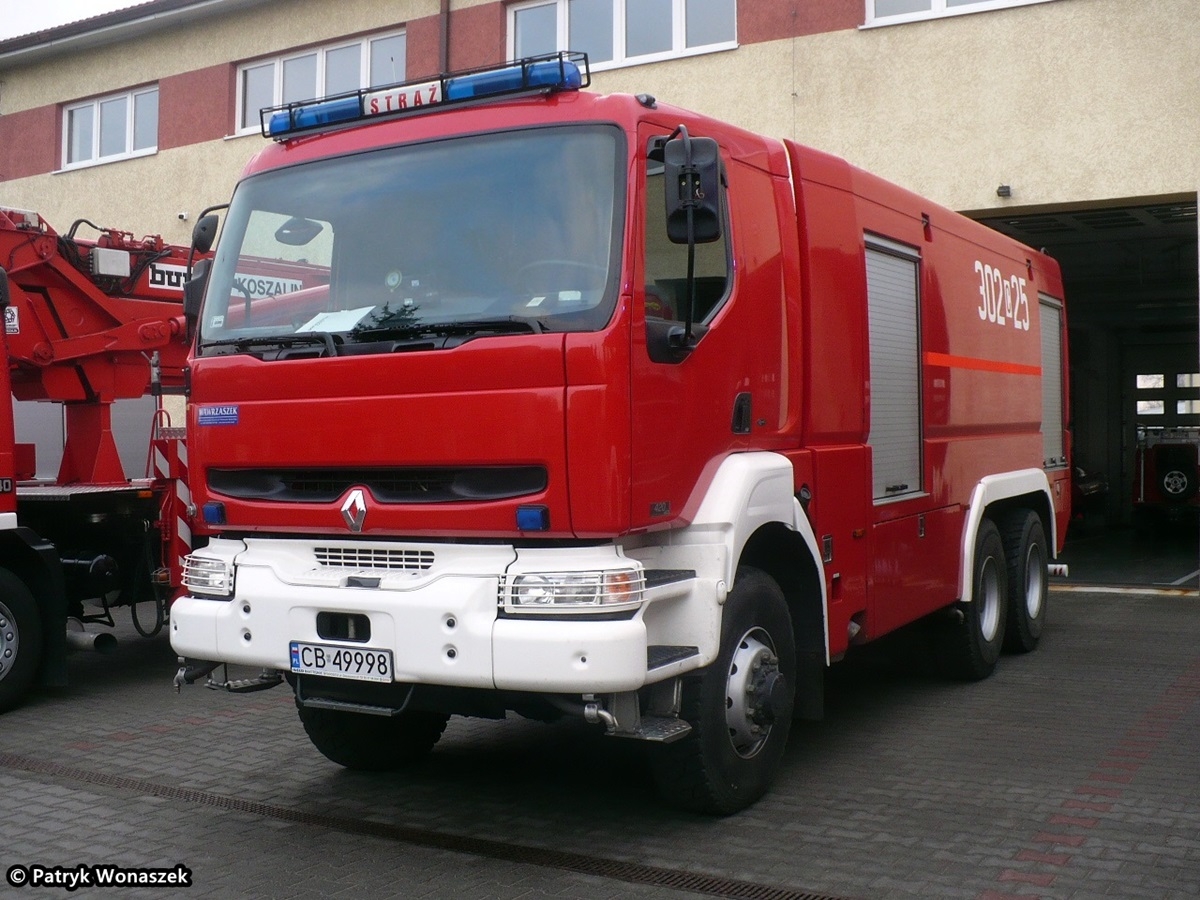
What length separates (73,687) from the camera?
28.0ft

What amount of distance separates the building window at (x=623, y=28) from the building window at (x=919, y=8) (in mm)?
1483

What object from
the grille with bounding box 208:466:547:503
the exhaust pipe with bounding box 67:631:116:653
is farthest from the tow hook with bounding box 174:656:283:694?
the exhaust pipe with bounding box 67:631:116:653

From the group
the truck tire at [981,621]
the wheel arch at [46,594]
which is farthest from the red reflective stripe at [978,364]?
the wheel arch at [46,594]

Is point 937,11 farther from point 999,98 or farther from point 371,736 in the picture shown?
point 371,736

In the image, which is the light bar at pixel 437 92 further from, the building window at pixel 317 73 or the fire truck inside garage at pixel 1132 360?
the building window at pixel 317 73

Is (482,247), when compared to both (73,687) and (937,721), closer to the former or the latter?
(937,721)

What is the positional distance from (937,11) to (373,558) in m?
9.86

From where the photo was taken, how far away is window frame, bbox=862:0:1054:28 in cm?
1224

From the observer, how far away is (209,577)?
5.23m

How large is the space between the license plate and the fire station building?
934cm

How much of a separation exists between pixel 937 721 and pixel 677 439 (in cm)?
313

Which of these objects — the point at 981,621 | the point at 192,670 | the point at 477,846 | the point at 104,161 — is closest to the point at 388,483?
the point at 192,670

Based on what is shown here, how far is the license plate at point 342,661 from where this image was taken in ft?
15.3

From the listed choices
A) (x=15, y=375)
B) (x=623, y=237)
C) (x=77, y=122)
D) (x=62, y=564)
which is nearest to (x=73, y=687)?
(x=62, y=564)
